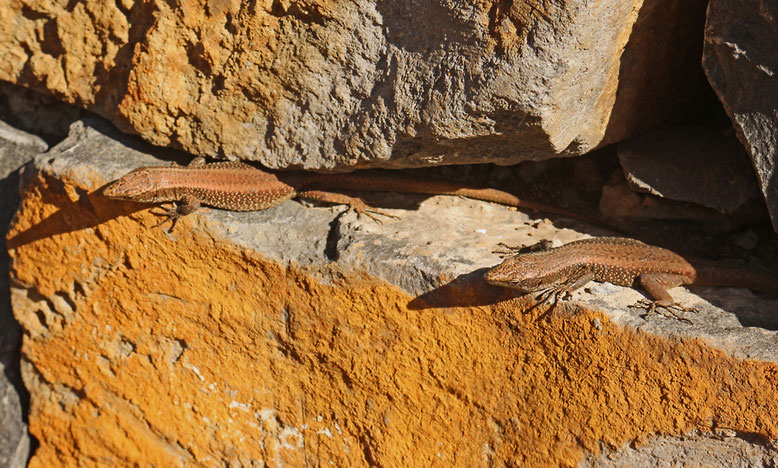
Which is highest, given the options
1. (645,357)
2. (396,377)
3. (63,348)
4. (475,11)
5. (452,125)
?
(475,11)

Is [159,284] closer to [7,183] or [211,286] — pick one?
[211,286]

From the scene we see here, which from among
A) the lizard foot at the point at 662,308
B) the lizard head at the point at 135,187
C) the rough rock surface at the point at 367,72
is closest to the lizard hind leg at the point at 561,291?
the lizard foot at the point at 662,308

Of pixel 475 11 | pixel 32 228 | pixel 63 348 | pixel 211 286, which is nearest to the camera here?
pixel 475 11

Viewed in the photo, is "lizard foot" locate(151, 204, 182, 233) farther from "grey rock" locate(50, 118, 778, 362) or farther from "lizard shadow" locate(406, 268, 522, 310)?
"lizard shadow" locate(406, 268, 522, 310)

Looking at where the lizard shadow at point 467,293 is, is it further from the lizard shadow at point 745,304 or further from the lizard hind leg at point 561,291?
the lizard shadow at point 745,304

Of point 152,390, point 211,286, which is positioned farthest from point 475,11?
point 152,390

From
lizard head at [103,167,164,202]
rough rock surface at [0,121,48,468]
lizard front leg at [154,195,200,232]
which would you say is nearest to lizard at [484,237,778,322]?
lizard front leg at [154,195,200,232]

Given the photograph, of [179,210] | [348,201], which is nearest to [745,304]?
[348,201]
